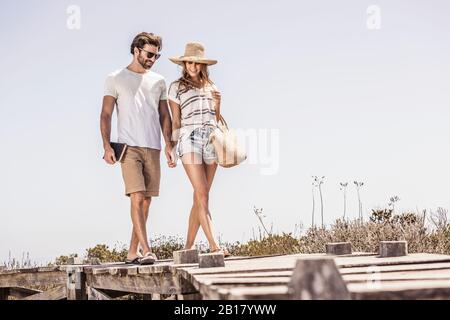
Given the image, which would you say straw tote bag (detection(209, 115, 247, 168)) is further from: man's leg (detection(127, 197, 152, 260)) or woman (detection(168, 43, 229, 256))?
man's leg (detection(127, 197, 152, 260))

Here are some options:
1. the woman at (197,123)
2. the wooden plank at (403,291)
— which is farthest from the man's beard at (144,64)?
the wooden plank at (403,291)

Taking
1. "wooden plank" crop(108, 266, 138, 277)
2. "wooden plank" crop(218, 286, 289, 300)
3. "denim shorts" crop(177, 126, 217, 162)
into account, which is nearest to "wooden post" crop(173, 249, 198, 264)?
"wooden plank" crop(108, 266, 138, 277)

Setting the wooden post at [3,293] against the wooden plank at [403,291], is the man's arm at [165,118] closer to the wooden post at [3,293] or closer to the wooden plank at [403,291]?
the wooden plank at [403,291]

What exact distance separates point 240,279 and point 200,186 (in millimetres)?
2953

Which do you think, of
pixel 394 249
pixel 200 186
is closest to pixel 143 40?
pixel 200 186

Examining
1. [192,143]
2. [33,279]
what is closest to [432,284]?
[192,143]

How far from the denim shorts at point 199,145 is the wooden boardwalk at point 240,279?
1.04 m

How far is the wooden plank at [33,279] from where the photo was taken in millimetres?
9984

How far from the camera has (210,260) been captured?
532cm

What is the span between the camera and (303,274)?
9.12ft

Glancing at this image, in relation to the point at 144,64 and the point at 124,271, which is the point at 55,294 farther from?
the point at 144,64

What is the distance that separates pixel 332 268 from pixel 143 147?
4.57 metres

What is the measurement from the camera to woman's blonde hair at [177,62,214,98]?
7.03 m
